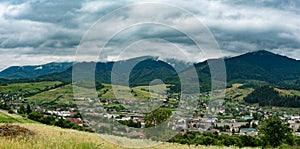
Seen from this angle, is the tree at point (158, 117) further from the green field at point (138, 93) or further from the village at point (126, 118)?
the green field at point (138, 93)

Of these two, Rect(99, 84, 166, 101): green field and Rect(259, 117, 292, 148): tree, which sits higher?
Rect(99, 84, 166, 101): green field

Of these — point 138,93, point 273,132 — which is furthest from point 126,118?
point 273,132

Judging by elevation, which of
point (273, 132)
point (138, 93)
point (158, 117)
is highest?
point (138, 93)

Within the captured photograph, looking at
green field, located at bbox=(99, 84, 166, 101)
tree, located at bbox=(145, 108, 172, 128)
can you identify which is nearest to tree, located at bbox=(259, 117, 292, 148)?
tree, located at bbox=(145, 108, 172, 128)

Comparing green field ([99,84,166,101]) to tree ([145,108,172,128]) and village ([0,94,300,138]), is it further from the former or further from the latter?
tree ([145,108,172,128])

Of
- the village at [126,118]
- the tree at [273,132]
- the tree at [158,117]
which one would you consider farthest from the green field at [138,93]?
the tree at [273,132]

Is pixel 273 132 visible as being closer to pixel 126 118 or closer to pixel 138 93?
pixel 126 118

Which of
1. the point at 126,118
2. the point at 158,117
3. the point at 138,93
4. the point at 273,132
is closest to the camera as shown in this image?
the point at 158,117

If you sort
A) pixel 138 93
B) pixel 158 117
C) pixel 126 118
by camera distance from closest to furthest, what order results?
1. pixel 158 117
2. pixel 126 118
3. pixel 138 93

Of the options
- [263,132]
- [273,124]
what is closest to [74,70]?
[263,132]

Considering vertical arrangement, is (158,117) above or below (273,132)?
above

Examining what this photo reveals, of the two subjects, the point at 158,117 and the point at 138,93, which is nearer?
the point at 158,117
